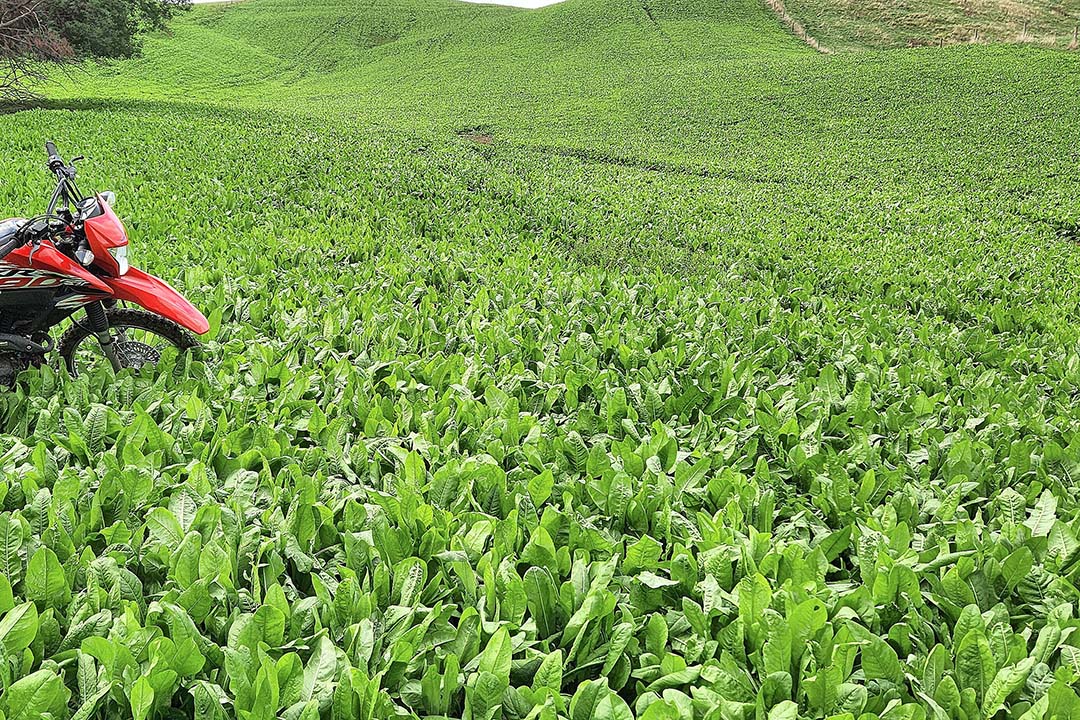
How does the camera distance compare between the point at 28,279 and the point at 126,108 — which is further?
the point at 126,108

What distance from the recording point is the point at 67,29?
24.5 meters

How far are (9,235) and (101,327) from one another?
2.33 feet

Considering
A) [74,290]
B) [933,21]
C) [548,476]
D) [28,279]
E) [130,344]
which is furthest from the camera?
[933,21]

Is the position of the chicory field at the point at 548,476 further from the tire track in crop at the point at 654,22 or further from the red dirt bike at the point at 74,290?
the tire track in crop at the point at 654,22

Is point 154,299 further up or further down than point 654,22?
further down

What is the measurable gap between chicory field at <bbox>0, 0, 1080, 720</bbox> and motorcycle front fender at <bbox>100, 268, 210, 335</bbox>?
0.33 meters

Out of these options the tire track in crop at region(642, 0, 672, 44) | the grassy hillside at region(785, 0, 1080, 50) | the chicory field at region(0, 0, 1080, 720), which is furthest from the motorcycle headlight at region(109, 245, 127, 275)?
the grassy hillside at region(785, 0, 1080, 50)

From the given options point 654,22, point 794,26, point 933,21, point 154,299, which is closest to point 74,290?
point 154,299

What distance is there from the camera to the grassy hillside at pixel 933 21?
159 ft

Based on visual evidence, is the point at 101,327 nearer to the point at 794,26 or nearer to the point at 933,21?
the point at 794,26

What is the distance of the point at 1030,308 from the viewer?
7777 mm

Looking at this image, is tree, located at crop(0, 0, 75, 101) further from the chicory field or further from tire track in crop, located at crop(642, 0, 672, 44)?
tire track in crop, located at crop(642, 0, 672, 44)

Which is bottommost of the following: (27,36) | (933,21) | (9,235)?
(9,235)

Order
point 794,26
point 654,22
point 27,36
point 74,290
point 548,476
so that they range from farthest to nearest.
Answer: point 654,22 < point 794,26 < point 27,36 < point 74,290 < point 548,476
